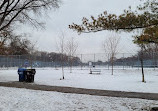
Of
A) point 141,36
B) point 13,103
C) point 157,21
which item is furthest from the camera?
point 13,103

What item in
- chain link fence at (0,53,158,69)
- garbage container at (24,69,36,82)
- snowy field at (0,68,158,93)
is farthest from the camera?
chain link fence at (0,53,158,69)

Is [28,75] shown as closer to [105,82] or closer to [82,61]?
A: [105,82]

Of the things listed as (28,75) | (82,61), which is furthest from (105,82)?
(82,61)

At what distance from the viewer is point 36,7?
17.5m

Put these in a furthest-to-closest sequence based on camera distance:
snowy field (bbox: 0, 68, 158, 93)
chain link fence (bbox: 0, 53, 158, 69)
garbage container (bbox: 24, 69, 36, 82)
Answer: chain link fence (bbox: 0, 53, 158, 69) < garbage container (bbox: 24, 69, 36, 82) < snowy field (bbox: 0, 68, 158, 93)

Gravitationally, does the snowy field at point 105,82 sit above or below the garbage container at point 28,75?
below

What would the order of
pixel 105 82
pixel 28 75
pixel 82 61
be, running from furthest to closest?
1. pixel 82 61
2. pixel 105 82
3. pixel 28 75

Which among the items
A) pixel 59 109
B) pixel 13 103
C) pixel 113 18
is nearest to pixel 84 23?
pixel 113 18

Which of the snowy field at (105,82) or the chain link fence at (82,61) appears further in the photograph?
the chain link fence at (82,61)

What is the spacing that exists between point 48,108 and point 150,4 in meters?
4.89

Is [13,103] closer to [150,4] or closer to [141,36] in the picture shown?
[141,36]

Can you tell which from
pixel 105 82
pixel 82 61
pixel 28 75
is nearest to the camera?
pixel 28 75

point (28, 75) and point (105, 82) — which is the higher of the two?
point (28, 75)

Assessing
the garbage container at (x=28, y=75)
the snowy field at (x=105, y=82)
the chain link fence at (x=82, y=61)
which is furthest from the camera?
the chain link fence at (x=82, y=61)
